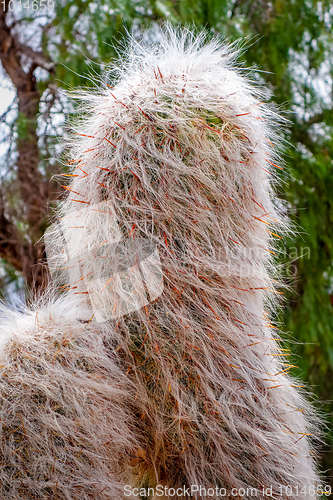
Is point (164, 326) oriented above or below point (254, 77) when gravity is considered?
below

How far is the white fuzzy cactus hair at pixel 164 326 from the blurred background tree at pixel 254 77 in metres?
0.66

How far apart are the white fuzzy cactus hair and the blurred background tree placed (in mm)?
665

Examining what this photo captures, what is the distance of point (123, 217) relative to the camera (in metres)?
0.50

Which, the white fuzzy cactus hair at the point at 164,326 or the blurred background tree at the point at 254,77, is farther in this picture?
the blurred background tree at the point at 254,77

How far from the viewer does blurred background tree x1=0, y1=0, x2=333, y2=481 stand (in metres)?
1.18

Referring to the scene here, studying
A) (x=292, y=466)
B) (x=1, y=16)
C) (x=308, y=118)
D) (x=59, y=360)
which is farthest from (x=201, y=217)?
(x=1, y=16)

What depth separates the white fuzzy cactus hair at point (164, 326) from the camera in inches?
18.5

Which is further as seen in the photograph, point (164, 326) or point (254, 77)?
point (254, 77)

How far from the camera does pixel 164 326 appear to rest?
49cm

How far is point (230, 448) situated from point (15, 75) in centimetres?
157

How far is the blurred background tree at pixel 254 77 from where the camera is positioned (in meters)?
1.18

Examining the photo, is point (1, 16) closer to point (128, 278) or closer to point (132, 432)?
point (128, 278)

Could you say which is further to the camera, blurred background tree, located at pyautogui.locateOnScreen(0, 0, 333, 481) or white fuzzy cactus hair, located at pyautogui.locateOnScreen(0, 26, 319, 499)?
blurred background tree, located at pyautogui.locateOnScreen(0, 0, 333, 481)

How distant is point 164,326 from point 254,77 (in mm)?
986
